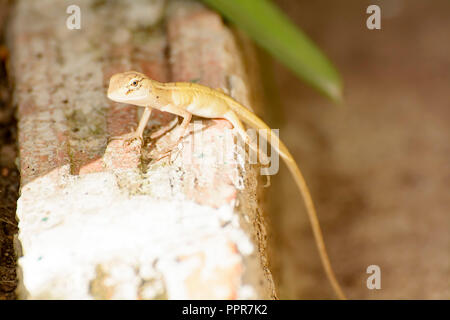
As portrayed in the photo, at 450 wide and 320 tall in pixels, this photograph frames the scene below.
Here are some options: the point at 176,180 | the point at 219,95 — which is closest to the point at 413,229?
the point at 219,95

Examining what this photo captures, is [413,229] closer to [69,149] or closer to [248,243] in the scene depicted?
[248,243]

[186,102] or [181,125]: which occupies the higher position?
[186,102]

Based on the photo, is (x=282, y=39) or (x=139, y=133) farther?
(x=282, y=39)

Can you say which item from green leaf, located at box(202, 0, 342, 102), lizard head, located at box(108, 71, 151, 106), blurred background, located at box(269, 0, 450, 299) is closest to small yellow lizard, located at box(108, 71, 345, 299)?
lizard head, located at box(108, 71, 151, 106)

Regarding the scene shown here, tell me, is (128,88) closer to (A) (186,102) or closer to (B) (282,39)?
(A) (186,102)

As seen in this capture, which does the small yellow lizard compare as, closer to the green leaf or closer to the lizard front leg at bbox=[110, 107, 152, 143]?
the lizard front leg at bbox=[110, 107, 152, 143]

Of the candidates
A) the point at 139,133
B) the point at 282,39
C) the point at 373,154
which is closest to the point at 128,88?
the point at 139,133
